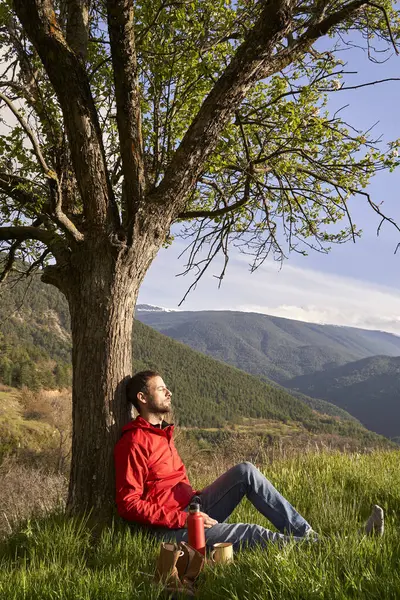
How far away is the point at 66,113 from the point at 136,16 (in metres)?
1.98

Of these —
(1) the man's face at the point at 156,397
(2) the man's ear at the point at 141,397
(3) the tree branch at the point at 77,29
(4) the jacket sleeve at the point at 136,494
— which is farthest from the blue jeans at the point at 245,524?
(3) the tree branch at the point at 77,29

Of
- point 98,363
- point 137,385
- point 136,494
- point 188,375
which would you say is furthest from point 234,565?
point 188,375

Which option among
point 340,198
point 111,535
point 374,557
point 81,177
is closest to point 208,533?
point 111,535

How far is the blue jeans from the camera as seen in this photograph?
3.36 m

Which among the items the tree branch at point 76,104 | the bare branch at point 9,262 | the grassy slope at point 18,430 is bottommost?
the grassy slope at point 18,430

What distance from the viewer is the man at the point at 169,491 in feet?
11.3

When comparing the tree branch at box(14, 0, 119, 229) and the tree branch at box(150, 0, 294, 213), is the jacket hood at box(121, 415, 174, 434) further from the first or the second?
the tree branch at box(150, 0, 294, 213)

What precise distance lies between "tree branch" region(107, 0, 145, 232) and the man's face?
1.54 m

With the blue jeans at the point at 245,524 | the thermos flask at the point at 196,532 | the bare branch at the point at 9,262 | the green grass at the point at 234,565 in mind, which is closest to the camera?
the green grass at the point at 234,565

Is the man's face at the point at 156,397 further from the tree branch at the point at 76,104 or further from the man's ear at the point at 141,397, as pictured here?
the tree branch at the point at 76,104

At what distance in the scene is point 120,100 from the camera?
4492 millimetres

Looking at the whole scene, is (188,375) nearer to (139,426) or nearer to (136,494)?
(139,426)

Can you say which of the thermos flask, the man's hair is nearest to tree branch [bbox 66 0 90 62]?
the man's hair

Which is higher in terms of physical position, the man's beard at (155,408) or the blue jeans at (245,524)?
the man's beard at (155,408)
